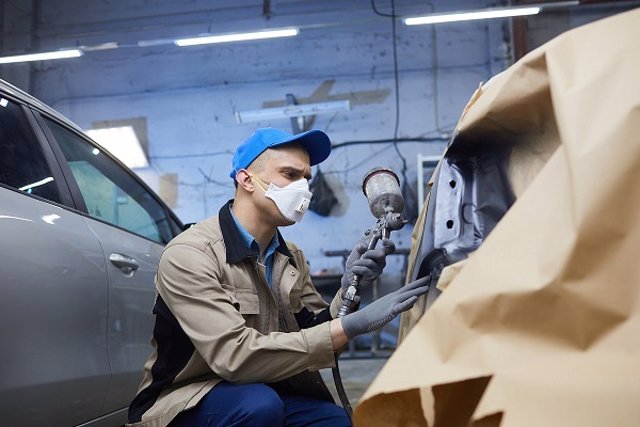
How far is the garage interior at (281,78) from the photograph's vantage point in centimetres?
714

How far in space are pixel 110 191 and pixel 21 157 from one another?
66cm

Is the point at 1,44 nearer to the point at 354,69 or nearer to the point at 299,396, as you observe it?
the point at 354,69

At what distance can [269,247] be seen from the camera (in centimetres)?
181

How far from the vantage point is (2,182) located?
1.63m

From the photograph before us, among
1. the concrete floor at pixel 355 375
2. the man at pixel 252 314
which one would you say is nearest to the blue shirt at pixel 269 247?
the man at pixel 252 314

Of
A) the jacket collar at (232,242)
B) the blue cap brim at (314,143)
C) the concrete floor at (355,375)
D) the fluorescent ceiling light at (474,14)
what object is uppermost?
the fluorescent ceiling light at (474,14)

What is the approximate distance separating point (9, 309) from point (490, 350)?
1233 mm

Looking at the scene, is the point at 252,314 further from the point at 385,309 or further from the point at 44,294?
the point at 44,294

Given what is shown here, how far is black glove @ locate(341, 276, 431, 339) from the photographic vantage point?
1206 millimetres

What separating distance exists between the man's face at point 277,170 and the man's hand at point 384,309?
1.49 feet

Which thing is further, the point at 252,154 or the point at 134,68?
the point at 134,68

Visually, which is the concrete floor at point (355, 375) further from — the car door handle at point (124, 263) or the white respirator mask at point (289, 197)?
the white respirator mask at point (289, 197)

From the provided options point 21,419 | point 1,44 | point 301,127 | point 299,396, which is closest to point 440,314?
point 299,396

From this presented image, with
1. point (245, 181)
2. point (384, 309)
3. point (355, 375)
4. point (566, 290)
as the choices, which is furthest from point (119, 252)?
point (355, 375)
